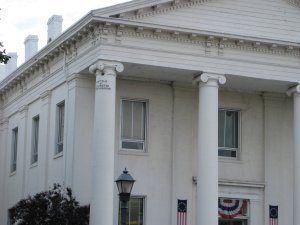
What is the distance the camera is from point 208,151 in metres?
28.1

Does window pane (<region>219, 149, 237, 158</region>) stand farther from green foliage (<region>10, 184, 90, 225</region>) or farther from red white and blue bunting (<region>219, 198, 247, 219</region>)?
green foliage (<region>10, 184, 90, 225</region>)

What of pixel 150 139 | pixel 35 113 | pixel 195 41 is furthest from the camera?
pixel 35 113

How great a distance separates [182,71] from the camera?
2875 centimetres

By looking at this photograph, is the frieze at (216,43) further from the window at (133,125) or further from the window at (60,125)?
the window at (60,125)

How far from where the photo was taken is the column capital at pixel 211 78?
1123 inches

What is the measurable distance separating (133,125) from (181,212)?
12.0 feet

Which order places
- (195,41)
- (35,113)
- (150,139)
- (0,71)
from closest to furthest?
1. (195,41)
2. (150,139)
3. (35,113)
4. (0,71)

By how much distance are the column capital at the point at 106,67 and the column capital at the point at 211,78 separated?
2955 millimetres

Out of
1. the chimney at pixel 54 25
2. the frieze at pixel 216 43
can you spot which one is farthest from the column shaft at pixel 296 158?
the chimney at pixel 54 25

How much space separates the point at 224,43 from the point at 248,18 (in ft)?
5.12

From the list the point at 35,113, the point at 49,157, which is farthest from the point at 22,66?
the point at 49,157

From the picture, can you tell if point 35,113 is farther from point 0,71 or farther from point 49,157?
point 0,71

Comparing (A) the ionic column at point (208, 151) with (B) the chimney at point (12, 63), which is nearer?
(A) the ionic column at point (208, 151)

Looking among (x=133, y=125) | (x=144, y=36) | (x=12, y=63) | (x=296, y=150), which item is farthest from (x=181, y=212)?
(x=12, y=63)
